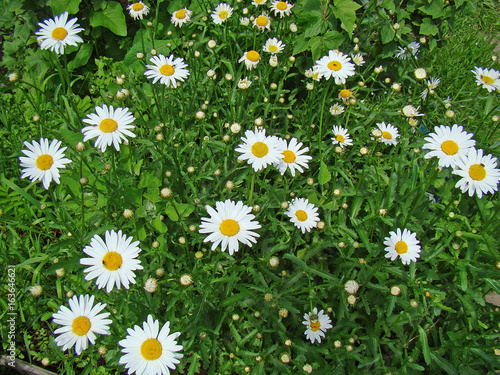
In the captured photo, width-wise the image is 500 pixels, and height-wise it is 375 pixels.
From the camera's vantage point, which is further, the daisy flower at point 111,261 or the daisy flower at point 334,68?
the daisy flower at point 334,68

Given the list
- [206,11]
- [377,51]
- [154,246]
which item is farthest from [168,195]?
[377,51]

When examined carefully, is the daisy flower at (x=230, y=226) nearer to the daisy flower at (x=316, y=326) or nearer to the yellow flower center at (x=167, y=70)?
the daisy flower at (x=316, y=326)

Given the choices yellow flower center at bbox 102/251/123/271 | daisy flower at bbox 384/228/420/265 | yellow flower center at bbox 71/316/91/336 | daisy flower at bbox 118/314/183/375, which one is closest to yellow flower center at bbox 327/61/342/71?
daisy flower at bbox 384/228/420/265

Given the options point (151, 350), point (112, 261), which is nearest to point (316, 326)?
point (151, 350)

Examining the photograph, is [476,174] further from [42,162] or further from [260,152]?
[42,162]

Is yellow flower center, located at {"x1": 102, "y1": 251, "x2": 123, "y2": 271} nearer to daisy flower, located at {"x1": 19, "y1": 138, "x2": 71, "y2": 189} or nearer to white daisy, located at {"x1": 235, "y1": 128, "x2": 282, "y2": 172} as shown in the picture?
daisy flower, located at {"x1": 19, "y1": 138, "x2": 71, "y2": 189}

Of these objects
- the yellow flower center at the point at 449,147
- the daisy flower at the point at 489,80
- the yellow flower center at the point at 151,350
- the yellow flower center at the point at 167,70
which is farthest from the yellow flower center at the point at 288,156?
the daisy flower at the point at 489,80
